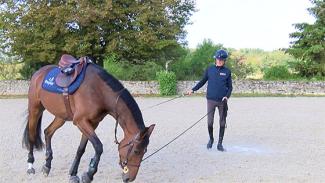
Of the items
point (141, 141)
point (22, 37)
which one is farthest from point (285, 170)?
point (22, 37)

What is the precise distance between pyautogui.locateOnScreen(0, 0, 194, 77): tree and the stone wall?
8.10 feet

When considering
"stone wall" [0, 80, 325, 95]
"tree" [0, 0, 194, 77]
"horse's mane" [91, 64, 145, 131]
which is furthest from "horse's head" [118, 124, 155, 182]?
"tree" [0, 0, 194, 77]

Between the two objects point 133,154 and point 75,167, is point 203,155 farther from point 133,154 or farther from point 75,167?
point 133,154

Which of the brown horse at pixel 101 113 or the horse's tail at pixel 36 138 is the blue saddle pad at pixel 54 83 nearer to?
the brown horse at pixel 101 113

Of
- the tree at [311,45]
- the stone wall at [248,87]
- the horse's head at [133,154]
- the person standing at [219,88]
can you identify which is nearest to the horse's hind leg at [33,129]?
the horse's head at [133,154]

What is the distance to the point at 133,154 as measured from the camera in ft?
18.0

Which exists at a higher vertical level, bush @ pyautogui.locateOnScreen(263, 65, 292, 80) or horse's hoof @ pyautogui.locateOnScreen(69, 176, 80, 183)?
horse's hoof @ pyautogui.locateOnScreen(69, 176, 80, 183)

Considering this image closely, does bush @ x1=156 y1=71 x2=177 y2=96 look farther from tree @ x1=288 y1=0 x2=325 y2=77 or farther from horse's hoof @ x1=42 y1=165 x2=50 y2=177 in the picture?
horse's hoof @ x1=42 y1=165 x2=50 y2=177

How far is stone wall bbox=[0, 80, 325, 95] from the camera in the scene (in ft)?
102

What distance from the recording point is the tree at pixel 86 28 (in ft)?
102

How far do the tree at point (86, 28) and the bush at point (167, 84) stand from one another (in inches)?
130

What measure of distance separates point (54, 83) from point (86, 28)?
26445mm

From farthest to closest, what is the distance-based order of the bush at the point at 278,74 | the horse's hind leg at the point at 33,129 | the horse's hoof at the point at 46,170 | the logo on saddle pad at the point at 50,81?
1. the bush at the point at 278,74
2. the horse's hind leg at the point at 33,129
3. the horse's hoof at the point at 46,170
4. the logo on saddle pad at the point at 50,81

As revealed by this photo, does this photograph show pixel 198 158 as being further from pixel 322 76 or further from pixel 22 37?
pixel 322 76
